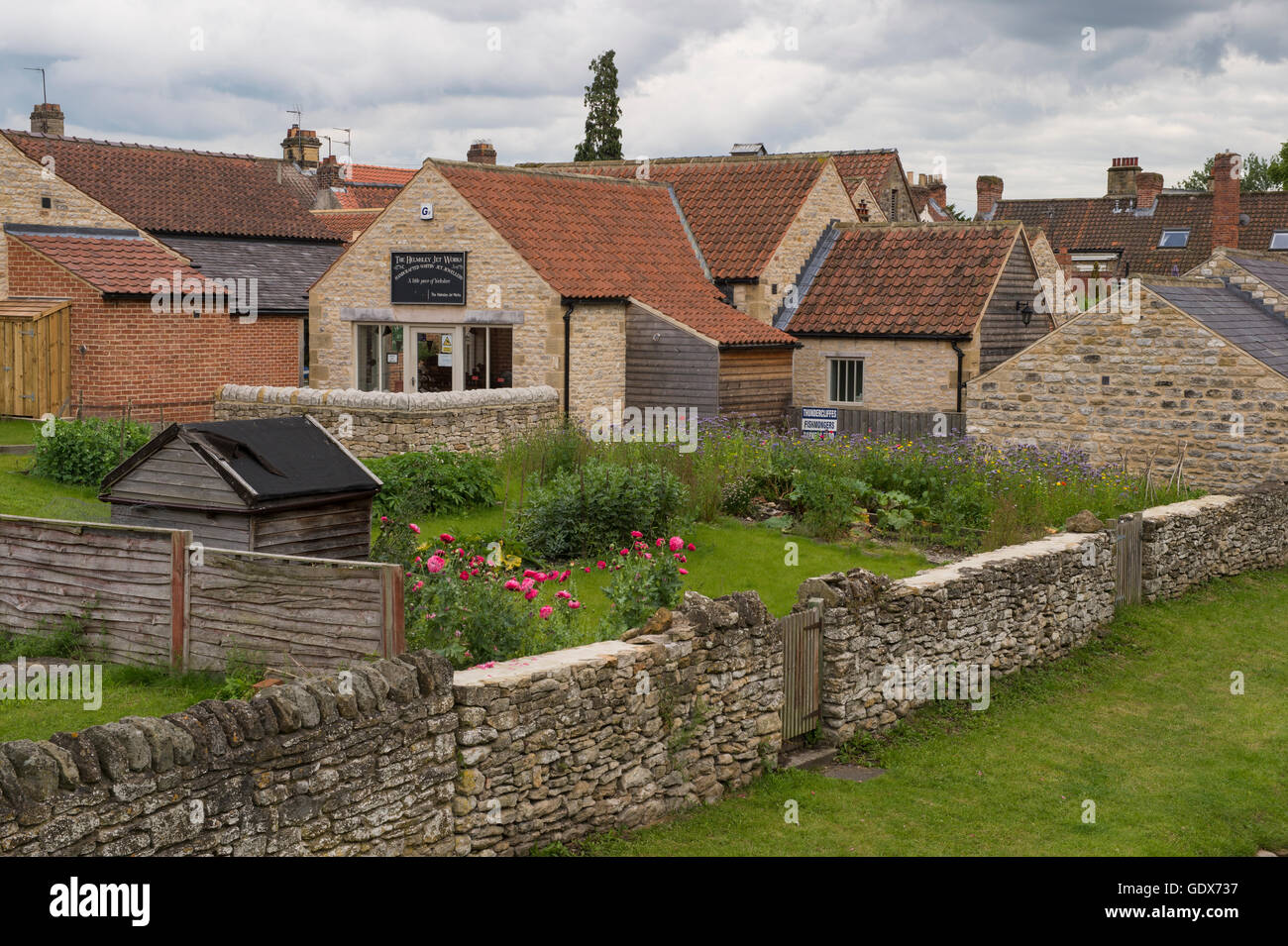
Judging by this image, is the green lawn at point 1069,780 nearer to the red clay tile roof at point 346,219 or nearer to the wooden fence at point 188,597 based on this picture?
the wooden fence at point 188,597

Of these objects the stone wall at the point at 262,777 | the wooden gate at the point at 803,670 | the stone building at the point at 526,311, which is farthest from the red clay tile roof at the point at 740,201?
the stone wall at the point at 262,777

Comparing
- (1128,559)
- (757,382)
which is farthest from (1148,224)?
(1128,559)

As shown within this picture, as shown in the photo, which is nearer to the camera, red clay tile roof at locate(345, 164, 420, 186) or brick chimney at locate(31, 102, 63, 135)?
brick chimney at locate(31, 102, 63, 135)

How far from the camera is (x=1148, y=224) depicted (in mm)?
59656

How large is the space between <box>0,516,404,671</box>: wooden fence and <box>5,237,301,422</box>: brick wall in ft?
53.1

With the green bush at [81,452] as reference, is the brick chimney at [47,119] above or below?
above

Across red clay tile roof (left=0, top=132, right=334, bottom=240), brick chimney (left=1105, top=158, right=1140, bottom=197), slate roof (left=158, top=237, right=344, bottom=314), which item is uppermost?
brick chimney (left=1105, top=158, right=1140, bottom=197)

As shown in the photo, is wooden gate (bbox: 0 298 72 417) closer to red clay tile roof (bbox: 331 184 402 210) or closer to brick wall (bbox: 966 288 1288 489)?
brick wall (bbox: 966 288 1288 489)

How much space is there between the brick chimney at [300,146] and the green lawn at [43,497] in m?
45.3

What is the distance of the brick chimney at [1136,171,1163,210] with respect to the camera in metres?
61.0

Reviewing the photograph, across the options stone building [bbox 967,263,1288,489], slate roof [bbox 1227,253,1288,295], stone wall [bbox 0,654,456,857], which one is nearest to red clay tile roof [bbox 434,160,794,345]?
stone building [bbox 967,263,1288,489]

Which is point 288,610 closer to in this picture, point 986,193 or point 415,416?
point 415,416

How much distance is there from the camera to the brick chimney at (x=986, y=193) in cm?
6612

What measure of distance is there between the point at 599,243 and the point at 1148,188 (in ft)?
133
